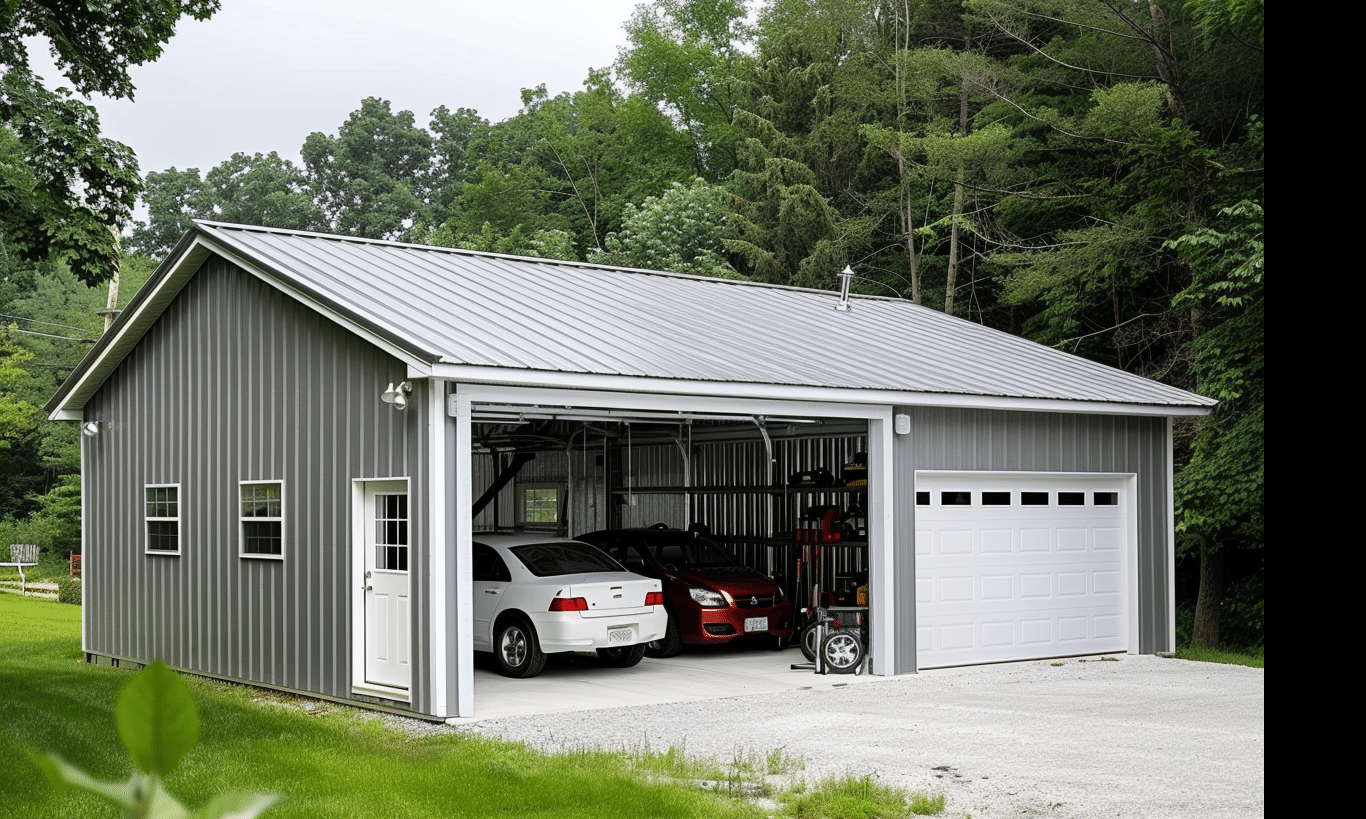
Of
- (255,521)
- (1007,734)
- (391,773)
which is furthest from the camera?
(255,521)

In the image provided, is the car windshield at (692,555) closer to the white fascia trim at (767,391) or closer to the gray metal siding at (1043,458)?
the gray metal siding at (1043,458)

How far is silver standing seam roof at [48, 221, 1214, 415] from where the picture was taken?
549 inches

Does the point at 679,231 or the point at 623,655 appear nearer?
the point at 623,655

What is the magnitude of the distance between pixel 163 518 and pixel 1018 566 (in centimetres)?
1013

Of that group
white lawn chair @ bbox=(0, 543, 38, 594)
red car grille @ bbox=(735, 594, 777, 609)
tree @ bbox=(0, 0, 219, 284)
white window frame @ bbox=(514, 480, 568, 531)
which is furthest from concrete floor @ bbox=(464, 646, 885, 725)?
white lawn chair @ bbox=(0, 543, 38, 594)

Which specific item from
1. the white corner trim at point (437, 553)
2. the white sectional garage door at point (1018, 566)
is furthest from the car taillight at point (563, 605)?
the white sectional garage door at point (1018, 566)

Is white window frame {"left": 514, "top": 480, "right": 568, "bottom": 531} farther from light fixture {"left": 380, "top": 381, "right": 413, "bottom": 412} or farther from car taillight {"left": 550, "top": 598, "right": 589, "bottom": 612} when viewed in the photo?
light fixture {"left": 380, "top": 381, "right": 413, "bottom": 412}

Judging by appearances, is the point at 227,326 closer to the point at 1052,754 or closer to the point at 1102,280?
the point at 1052,754

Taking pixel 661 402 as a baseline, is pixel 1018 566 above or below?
below

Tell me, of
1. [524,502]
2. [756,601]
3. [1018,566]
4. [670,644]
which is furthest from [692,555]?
[524,502]

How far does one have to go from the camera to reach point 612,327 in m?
16.1

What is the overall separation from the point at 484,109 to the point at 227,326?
5099 cm

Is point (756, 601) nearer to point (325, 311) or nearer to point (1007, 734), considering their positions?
point (1007, 734)

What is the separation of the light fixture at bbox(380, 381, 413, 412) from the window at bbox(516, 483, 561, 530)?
32.4ft
